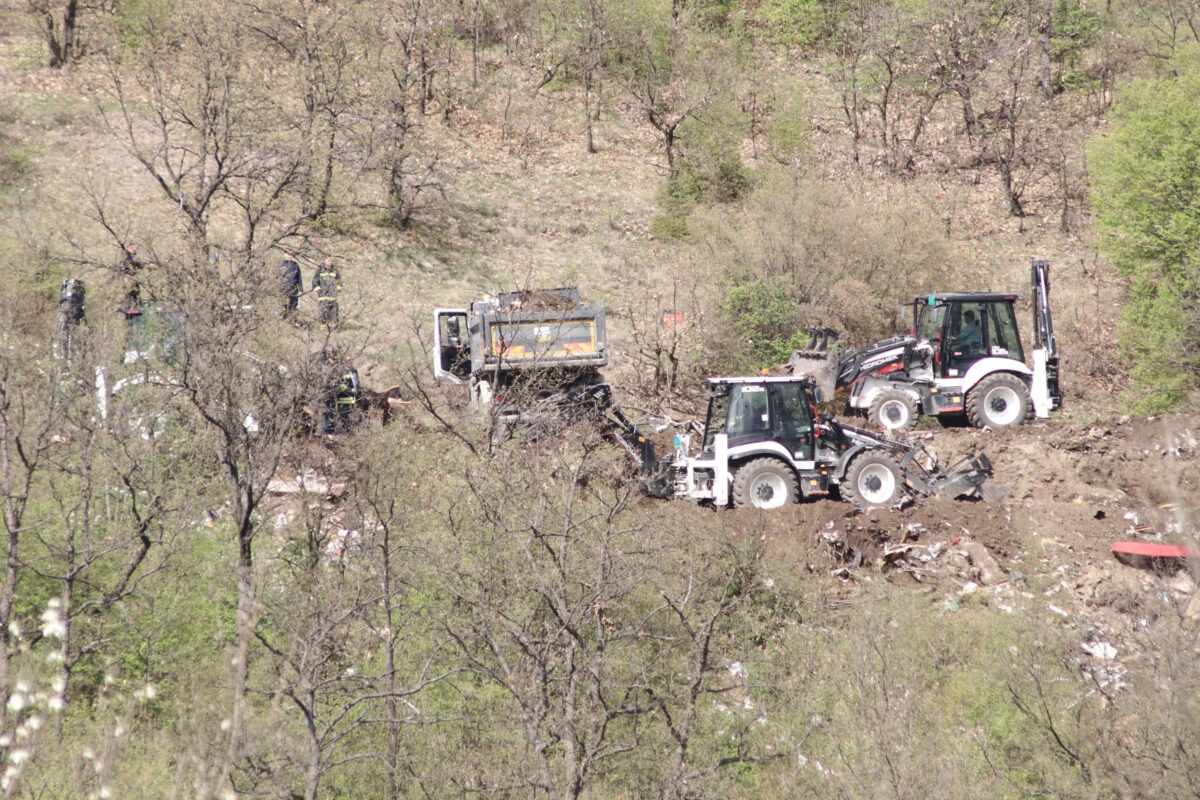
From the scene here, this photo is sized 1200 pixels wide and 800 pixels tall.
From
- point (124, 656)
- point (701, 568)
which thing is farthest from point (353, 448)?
point (701, 568)

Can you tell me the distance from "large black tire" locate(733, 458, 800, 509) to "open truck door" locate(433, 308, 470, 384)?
17.1 feet

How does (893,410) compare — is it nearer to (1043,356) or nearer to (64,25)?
(1043,356)

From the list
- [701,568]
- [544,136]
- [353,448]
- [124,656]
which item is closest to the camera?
[124,656]

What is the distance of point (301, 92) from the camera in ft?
77.6

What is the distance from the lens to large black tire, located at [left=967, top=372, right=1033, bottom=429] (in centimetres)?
1569

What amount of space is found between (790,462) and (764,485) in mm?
473

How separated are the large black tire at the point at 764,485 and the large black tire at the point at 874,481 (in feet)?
2.30

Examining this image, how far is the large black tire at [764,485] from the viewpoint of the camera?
13.0 metres

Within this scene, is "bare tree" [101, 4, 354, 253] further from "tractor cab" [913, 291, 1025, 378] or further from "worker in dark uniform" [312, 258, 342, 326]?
"tractor cab" [913, 291, 1025, 378]

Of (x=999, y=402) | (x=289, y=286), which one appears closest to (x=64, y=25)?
(x=289, y=286)

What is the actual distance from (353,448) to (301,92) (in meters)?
13.0

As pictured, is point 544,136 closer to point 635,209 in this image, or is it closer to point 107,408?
point 635,209

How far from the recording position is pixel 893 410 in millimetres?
15711

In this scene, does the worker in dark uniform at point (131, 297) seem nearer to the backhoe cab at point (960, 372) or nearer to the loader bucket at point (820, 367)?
the loader bucket at point (820, 367)
